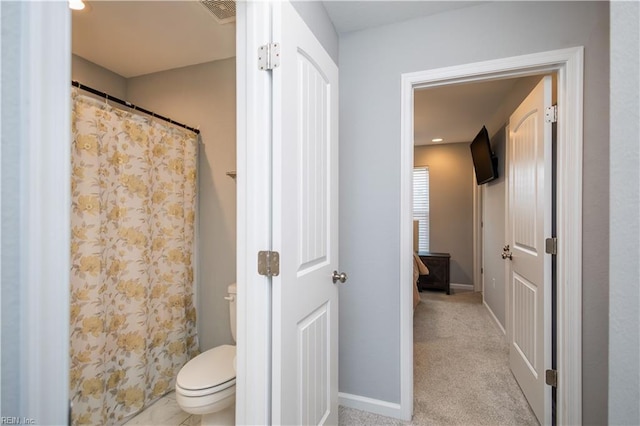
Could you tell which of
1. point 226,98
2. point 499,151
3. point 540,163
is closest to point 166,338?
point 226,98

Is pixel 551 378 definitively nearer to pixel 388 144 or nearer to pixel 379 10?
pixel 388 144

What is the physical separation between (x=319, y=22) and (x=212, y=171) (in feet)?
4.48

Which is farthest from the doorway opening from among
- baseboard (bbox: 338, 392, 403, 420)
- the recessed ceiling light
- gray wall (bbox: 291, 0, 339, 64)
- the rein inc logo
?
the recessed ceiling light

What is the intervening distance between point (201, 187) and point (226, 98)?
0.75m

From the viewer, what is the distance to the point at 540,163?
1771 millimetres

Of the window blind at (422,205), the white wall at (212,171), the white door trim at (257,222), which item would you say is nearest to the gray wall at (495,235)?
the window blind at (422,205)

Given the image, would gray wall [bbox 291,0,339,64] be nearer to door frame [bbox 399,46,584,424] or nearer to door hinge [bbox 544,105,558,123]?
door frame [bbox 399,46,584,424]

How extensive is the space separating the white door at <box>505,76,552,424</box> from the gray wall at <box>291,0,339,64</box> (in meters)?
1.30

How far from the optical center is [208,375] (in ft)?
5.21

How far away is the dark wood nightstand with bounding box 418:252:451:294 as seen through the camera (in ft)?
15.1

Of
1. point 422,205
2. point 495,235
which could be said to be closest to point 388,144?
point 495,235

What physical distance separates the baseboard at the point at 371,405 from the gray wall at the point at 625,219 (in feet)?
4.89

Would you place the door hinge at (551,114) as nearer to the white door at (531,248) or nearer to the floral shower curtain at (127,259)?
the white door at (531,248)

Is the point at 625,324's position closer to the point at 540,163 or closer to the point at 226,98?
the point at 540,163
